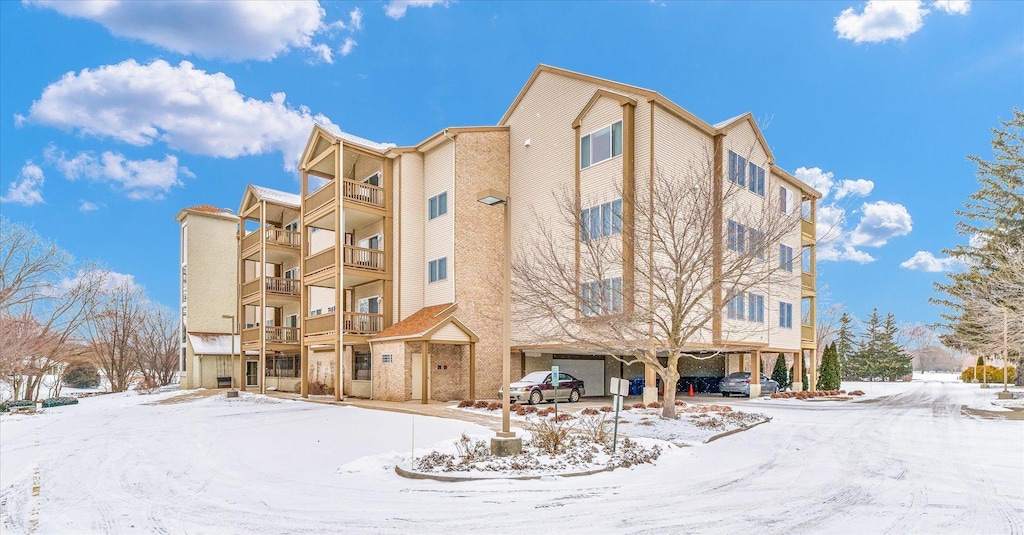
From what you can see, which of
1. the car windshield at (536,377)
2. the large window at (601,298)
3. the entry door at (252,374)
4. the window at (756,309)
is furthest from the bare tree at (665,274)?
the entry door at (252,374)

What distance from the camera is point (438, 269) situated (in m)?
29.0

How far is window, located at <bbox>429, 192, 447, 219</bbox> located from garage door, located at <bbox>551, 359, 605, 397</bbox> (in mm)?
9221

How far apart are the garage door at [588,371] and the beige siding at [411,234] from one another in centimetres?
773

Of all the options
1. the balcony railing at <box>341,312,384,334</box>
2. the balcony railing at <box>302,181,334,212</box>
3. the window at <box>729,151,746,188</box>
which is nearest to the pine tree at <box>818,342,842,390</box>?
the window at <box>729,151,746,188</box>

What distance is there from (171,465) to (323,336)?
16.4m

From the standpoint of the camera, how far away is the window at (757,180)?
29203 millimetres

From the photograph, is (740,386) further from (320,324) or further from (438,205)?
(320,324)

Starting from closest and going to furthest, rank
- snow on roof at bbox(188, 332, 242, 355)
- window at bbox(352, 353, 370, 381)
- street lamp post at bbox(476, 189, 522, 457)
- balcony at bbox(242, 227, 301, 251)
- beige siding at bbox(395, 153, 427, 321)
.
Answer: street lamp post at bbox(476, 189, 522, 457), beige siding at bbox(395, 153, 427, 321), window at bbox(352, 353, 370, 381), balcony at bbox(242, 227, 301, 251), snow on roof at bbox(188, 332, 242, 355)

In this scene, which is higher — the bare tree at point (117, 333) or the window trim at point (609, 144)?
the window trim at point (609, 144)

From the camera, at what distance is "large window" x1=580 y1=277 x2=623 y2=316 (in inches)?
731

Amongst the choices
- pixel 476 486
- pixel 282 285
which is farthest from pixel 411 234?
pixel 476 486

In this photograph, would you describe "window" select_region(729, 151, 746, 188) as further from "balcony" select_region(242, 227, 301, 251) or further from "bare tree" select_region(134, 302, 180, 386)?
"bare tree" select_region(134, 302, 180, 386)

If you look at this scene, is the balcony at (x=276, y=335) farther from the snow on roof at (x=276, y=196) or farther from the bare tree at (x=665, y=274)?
the bare tree at (x=665, y=274)

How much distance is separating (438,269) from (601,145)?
923 centimetres
